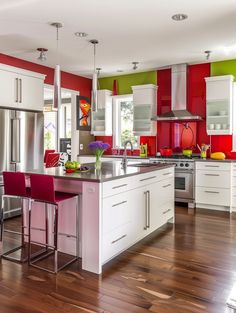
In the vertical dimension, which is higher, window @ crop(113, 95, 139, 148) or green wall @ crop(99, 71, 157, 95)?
green wall @ crop(99, 71, 157, 95)

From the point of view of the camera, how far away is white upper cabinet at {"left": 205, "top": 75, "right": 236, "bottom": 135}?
5350 mm

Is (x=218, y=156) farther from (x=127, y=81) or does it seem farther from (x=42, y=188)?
(x=42, y=188)

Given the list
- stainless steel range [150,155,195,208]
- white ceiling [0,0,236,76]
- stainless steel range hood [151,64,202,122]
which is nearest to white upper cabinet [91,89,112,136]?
white ceiling [0,0,236,76]

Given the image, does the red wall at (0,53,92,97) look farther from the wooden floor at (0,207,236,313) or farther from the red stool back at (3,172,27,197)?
the wooden floor at (0,207,236,313)

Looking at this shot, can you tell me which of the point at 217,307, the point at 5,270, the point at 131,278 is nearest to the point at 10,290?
the point at 5,270

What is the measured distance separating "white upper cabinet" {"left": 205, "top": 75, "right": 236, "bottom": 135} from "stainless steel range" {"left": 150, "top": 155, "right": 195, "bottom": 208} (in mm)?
790

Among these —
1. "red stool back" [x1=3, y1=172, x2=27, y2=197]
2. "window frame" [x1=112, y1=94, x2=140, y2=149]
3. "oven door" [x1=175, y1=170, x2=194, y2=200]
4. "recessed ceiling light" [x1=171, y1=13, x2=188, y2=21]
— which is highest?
"recessed ceiling light" [x1=171, y1=13, x2=188, y2=21]

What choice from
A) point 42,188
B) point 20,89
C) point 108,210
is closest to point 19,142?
point 20,89

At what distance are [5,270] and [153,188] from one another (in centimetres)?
193

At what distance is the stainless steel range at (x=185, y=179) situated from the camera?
5340mm

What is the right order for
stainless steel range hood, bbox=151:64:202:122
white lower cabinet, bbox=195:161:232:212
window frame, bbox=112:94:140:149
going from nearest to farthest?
white lower cabinet, bbox=195:161:232:212
stainless steel range hood, bbox=151:64:202:122
window frame, bbox=112:94:140:149

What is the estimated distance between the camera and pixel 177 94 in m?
6.00

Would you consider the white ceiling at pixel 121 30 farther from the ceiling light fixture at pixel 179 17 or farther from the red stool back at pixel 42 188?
the red stool back at pixel 42 188

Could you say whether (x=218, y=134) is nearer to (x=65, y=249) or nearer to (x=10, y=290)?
(x=65, y=249)
